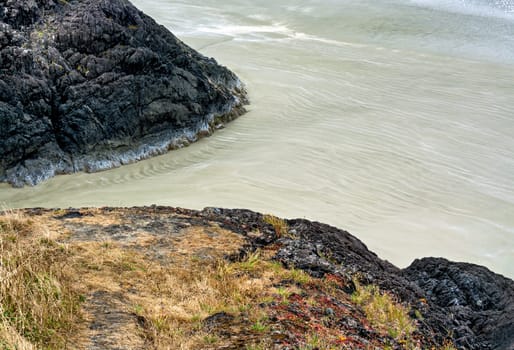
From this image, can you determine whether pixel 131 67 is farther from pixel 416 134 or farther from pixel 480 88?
pixel 480 88

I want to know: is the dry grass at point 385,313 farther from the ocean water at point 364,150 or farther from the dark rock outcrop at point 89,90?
the dark rock outcrop at point 89,90

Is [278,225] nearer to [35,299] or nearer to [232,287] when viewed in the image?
[232,287]

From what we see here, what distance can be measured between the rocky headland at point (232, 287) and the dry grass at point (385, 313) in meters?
0.01

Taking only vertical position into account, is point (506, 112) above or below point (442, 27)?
below

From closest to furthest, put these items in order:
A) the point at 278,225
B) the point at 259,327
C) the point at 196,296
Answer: the point at 259,327 → the point at 196,296 → the point at 278,225

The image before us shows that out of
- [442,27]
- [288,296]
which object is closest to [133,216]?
[288,296]

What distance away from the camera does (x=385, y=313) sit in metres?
6.36

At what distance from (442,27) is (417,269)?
836 inches

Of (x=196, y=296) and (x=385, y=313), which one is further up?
(x=196, y=296)

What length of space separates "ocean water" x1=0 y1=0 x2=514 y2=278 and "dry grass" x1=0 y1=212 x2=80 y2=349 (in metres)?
5.26

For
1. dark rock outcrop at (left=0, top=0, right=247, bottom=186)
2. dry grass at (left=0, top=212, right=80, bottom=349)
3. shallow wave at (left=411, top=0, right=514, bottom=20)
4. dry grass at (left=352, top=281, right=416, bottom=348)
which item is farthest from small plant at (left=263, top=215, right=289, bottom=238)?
shallow wave at (left=411, top=0, right=514, bottom=20)

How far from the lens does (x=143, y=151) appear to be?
1300cm

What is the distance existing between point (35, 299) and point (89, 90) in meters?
8.39

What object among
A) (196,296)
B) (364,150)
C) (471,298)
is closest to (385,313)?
(471,298)
